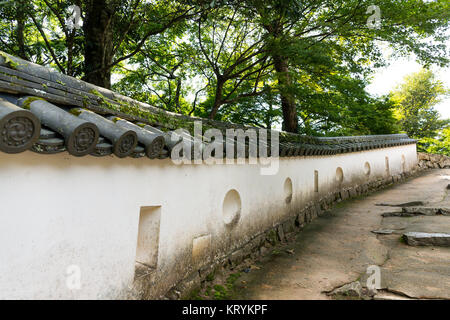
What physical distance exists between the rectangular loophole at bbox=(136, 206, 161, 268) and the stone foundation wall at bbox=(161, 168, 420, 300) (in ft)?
1.73

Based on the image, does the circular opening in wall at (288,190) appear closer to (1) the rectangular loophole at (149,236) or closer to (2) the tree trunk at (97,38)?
(1) the rectangular loophole at (149,236)

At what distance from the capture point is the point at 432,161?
1928cm

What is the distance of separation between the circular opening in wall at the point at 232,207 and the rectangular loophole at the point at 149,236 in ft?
5.66

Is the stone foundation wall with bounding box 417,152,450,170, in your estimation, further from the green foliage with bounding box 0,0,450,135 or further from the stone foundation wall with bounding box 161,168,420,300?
the green foliage with bounding box 0,0,450,135

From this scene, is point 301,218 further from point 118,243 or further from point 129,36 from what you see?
point 129,36

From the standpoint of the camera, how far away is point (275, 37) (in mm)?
6535

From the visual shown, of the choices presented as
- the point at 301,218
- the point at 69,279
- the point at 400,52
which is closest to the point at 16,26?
the point at 69,279

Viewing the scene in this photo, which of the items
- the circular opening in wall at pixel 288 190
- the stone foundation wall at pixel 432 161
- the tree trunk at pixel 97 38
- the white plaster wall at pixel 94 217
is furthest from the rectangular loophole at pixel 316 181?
the stone foundation wall at pixel 432 161

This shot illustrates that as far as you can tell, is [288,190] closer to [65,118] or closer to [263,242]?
[263,242]

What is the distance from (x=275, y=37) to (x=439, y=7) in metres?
3.78

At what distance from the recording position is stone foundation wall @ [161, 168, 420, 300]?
3.77 meters

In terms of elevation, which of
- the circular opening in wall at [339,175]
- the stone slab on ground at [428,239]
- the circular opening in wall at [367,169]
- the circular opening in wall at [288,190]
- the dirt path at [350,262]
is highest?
the circular opening in wall at [367,169]

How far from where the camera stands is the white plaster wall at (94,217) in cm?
199

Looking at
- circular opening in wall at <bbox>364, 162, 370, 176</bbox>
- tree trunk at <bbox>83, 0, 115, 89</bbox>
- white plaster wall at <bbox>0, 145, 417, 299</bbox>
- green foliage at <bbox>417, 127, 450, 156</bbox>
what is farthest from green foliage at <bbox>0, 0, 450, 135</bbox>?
green foliage at <bbox>417, 127, 450, 156</bbox>
